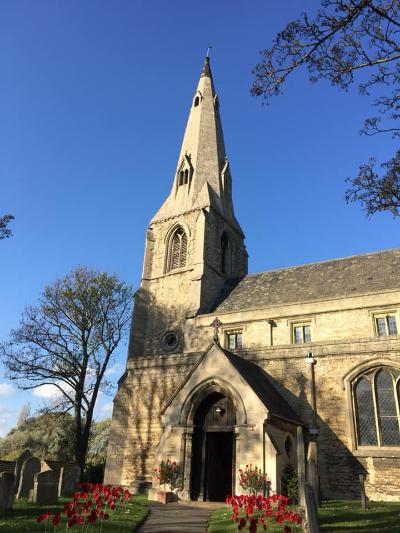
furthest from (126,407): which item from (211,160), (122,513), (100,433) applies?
(100,433)

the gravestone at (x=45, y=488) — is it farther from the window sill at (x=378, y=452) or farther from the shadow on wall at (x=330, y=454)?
the window sill at (x=378, y=452)

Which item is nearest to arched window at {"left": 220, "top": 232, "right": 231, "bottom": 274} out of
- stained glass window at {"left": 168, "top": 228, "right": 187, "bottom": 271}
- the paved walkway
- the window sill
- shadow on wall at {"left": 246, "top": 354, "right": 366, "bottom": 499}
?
stained glass window at {"left": 168, "top": 228, "right": 187, "bottom": 271}

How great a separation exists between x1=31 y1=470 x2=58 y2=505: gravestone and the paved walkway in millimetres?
2859

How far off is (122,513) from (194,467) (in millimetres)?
5796

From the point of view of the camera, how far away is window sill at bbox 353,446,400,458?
1590 cm

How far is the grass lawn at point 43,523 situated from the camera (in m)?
8.50

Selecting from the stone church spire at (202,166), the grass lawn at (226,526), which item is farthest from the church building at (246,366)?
the grass lawn at (226,526)

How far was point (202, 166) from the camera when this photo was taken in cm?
3541

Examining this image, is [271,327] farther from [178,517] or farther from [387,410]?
[178,517]

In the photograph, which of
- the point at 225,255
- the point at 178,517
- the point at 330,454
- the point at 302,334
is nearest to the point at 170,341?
the point at 225,255

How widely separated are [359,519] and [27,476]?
1055 cm

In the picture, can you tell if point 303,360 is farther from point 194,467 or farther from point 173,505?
point 173,505

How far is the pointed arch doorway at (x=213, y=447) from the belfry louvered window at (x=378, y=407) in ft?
16.9

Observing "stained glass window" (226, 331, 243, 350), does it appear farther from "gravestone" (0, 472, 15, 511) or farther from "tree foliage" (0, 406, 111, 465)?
"tree foliage" (0, 406, 111, 465)
